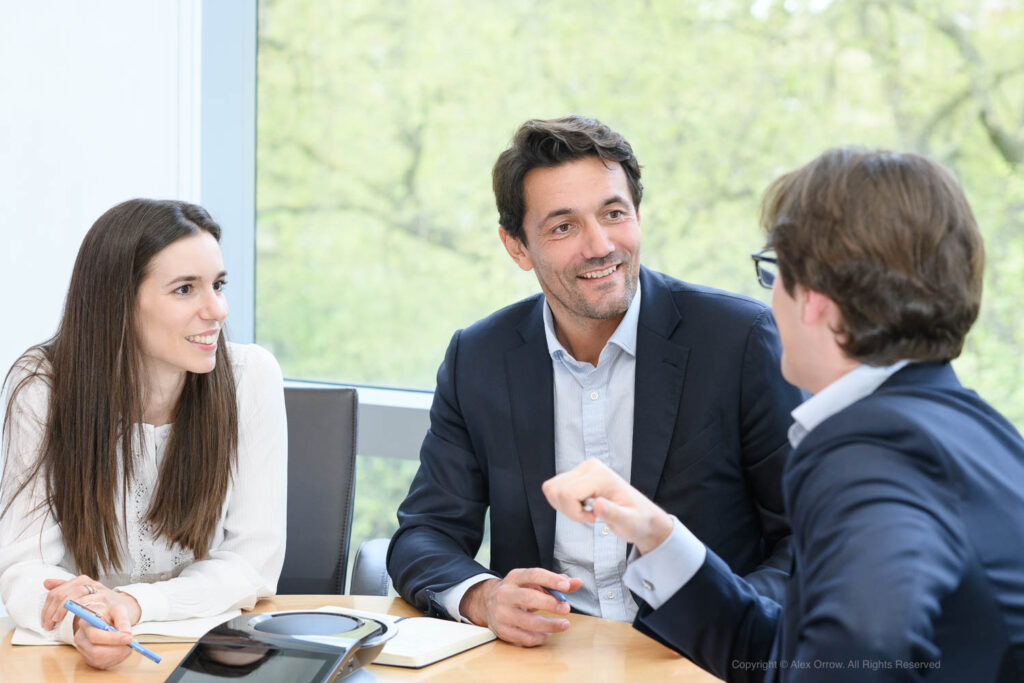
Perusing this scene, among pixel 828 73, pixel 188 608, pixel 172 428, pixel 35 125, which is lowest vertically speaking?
pixel 188 608

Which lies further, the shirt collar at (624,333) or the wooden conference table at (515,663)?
the shirt collar at (624,333)

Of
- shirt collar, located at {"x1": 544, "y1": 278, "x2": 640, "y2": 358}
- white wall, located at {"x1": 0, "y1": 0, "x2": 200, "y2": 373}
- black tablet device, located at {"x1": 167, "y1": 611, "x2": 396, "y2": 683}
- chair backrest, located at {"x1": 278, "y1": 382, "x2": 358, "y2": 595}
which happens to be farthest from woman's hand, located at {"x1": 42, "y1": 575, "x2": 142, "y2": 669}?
white wall, located at {"x1": 0, "y1": 0, "x2": 200, "y2": 373}

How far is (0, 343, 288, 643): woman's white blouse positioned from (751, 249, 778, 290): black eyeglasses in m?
1.12

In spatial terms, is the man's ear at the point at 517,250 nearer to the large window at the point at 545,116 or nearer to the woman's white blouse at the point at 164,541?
the woman's white blouse at the point at 164,541

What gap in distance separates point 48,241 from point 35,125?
335 millimetres

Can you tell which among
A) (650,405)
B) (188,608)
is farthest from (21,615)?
(650,405)

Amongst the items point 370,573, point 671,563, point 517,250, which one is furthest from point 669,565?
point 517,250

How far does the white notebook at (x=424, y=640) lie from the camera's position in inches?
61.0

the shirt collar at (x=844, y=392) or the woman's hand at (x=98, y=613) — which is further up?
the shirt collar at (x=844, y=392)

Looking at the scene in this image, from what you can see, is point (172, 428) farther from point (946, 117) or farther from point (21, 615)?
point (946, 117)

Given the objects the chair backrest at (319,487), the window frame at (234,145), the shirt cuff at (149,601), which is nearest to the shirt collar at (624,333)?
the chair backrest at (319,487)

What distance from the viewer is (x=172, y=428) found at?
7.04ft

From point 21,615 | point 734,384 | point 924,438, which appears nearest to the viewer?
point 924,438

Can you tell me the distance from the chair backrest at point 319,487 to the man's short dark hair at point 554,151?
1.97ft
